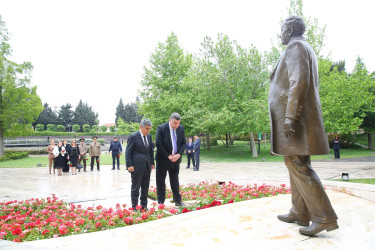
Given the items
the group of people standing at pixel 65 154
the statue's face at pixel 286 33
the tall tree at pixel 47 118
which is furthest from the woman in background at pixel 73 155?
the tall tree at pixel 47 118

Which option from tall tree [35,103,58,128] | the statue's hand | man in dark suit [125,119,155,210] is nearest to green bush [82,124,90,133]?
tall tree [35,103,58,128]

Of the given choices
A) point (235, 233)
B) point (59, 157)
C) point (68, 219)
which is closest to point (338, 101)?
point (59, 157)

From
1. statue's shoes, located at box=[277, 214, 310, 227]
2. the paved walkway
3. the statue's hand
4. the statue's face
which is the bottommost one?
the paved walkway

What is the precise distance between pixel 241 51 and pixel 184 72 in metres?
8.82

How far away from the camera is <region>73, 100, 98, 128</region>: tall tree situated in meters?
82.2

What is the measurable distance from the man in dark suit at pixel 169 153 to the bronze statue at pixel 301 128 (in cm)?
274

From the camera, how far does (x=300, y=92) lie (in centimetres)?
303

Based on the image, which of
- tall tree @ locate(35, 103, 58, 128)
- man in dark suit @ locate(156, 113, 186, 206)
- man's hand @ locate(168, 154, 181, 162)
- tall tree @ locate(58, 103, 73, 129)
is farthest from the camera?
tall tree @ locate(58, 103, 73, 129)

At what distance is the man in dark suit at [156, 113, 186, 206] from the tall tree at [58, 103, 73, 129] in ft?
270

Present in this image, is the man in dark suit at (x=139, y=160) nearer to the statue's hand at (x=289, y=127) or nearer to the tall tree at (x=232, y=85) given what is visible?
the statue's hand at (x=289, y=127)

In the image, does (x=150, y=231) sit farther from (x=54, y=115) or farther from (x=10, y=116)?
(x=54, y=115)

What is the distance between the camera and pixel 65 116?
8056 centimetres

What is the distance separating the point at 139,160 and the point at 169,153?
68 cm

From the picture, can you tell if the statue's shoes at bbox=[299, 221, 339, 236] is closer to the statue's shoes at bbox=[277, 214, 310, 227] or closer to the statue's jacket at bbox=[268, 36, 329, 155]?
the statue's shoes at bbox=[277, 214, 310, 227]
